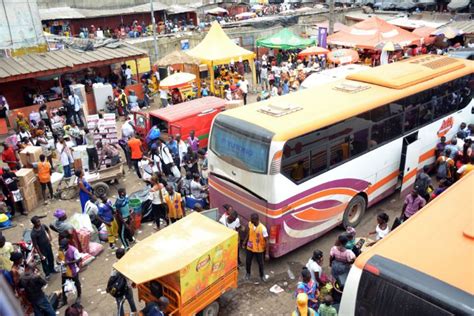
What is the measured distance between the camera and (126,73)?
23.1 meters

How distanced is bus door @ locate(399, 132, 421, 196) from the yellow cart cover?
17.8 feet

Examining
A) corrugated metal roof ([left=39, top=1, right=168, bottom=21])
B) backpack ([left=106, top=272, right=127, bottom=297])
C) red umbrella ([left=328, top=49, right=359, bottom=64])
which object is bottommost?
backpack ([left=106, top=272, right=127, bottom=297])

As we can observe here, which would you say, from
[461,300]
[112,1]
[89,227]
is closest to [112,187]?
[89,227]

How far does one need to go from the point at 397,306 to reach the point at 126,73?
69.7 ft

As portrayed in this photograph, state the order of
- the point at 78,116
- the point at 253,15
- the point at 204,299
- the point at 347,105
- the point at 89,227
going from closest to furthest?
the point at 204,299
the point at 347,105
the point at 89,227
the point at 78,116
the point at 253,15

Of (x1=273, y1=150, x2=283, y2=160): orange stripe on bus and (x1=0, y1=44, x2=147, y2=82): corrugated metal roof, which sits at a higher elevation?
(x1=0, y1=44, x2=147, y2=82): corrugated metal roof

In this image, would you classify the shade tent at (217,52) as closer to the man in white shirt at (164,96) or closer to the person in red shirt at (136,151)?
the man in white shirt at (164,96)

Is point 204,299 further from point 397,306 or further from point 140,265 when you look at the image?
point 397,306

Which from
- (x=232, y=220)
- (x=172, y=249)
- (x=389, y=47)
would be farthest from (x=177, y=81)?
(x=172, y=249)

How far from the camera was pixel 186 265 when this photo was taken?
648 cm

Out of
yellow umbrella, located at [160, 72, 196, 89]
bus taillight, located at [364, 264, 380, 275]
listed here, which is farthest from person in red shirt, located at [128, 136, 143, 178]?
bus taillight, located at [364, 264, 380, 275]

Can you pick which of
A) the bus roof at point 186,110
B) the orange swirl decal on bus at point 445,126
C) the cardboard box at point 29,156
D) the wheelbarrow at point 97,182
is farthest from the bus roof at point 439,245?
the cardboard box at point 29,156

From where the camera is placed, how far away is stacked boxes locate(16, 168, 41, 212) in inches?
456

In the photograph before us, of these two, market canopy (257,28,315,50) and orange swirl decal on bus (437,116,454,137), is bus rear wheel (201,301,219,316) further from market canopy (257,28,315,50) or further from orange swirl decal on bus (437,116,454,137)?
market canopy (257,28,315,50)
